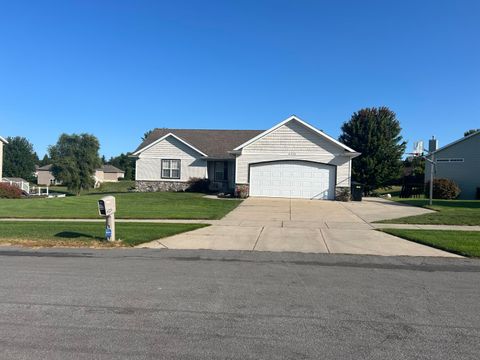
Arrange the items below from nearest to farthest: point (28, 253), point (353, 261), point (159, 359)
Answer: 1. point (159, 359)
2. point (353, 261)
3. point (28, 253)

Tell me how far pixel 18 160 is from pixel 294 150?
322 ft

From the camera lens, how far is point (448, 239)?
11172 mm

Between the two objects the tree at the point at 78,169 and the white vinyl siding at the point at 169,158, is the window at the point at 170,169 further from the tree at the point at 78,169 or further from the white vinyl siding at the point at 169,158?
the tree at the point at 78,169

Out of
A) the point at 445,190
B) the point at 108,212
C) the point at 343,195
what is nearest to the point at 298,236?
the point at 108,212

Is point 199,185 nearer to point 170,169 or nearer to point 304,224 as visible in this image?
point 170,169

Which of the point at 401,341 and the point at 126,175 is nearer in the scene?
the point at 401,341

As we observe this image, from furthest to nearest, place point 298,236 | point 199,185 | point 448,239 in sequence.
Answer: point 199,185
point 298,236
point 448,239

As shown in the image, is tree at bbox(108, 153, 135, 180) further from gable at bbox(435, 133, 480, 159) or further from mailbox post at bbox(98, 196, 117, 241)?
mailbox post at bbox(98, 196, 117, 241)

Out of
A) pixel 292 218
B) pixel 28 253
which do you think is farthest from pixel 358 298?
pixel 292 218

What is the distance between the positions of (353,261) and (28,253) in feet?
22.9

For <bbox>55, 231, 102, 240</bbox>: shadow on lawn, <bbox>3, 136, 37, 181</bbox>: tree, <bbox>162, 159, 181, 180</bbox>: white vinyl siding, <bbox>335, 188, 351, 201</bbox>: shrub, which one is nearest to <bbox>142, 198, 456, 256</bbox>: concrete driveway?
<bbox>55, 231, 102, 240</bbox>: shadow on lawn

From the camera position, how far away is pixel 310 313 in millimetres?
5262

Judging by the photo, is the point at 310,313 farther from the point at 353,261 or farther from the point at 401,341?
the point at 353,261

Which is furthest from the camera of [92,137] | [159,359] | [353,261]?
[92,137]
